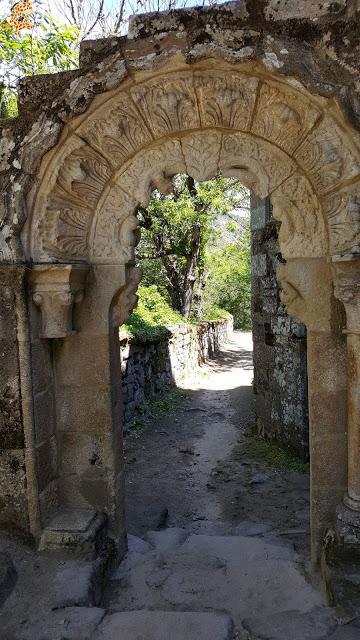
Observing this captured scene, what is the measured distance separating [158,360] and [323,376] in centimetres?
696

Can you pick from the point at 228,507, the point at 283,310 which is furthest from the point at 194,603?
the point at 283,310

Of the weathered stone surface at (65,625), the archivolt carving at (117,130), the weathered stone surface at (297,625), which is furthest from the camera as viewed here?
the archivolt carving at (117,130)

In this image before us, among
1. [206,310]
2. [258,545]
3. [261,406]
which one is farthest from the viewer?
[206,310]

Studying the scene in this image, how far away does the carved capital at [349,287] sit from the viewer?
8.35ft

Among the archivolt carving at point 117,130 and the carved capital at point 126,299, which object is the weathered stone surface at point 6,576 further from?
the archivolt carving at point 117,130

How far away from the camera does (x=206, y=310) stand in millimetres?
18453

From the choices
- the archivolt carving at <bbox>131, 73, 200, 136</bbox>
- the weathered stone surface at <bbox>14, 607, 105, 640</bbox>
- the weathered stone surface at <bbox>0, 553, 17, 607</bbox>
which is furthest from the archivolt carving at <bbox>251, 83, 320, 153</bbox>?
the weathered stone surface at <bbox>0, 553, 17, 607</bbox>

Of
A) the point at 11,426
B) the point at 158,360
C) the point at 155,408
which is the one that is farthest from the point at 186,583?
the point at 158,360

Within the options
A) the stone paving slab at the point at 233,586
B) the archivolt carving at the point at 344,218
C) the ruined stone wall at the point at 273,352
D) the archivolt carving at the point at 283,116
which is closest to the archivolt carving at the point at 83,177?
the archivolt carving at the point at 283,116

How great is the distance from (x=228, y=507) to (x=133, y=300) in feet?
10.4

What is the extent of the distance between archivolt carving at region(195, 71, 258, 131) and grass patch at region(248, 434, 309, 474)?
462 cm

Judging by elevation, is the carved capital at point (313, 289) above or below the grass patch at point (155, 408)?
above

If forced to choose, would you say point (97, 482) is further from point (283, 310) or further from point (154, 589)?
point (283, 310)

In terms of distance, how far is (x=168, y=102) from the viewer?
2684 mm
